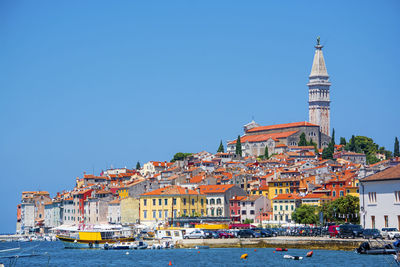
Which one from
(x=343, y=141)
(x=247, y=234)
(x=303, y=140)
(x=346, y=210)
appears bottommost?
(x=247, y=234)

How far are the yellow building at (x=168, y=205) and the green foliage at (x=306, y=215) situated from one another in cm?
1578

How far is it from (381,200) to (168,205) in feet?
137

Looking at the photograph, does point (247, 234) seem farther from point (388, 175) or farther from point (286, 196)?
point (286, 196)

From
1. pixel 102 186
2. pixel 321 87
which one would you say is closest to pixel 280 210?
pixel 102 186

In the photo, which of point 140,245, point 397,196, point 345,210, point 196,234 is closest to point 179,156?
point 345,210

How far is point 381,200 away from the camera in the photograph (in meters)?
67.6

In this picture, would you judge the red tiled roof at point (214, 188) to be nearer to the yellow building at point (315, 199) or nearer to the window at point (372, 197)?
the yellow building at point (315, 199)

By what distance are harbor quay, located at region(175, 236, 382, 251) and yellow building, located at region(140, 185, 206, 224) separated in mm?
27016

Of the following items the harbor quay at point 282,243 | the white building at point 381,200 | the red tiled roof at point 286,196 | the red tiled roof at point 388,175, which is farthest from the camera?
the red tiled roof at point 286,196

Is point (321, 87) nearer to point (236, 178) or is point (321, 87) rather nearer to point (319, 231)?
point (236, 178)

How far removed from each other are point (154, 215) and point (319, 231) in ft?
119

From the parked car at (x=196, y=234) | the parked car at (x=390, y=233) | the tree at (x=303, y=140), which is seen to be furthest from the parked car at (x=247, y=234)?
the tree at (x=303, y=140)

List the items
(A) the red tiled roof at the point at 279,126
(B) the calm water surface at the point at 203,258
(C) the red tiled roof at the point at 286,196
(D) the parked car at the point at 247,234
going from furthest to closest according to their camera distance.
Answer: (A) the red tiled roof at the point at 279,126, (C) the red tiled roof at the point at 286,196, (D) the parked car at the point at 247,234, (B) the calm water surface at the point at 203,258

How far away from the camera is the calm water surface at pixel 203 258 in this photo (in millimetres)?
56594
